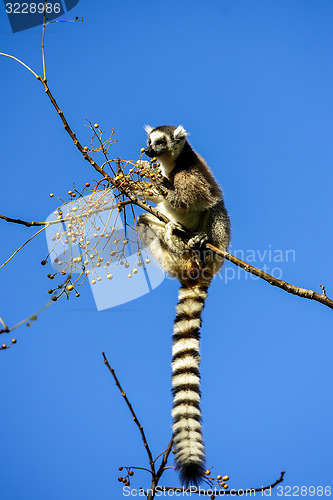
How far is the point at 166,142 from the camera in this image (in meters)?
6.25

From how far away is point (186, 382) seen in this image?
4824mm

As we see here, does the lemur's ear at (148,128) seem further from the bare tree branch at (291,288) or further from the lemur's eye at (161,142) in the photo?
the bare tree branch at (291,288)

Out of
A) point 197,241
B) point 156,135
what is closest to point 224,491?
point 197,241

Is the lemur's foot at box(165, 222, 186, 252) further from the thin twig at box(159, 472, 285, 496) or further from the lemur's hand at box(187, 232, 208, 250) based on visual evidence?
the thin twig at box(159, 472, 285, 496)

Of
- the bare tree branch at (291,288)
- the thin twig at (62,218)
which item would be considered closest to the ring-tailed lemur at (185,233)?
the thin twig at (62,218)

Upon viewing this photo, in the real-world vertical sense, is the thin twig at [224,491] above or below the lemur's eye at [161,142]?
below

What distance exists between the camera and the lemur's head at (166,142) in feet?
20.4

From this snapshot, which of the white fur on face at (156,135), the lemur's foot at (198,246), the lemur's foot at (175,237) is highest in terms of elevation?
the white fur on face at (156,135)

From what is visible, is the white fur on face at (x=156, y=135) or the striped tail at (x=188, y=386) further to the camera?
the white fur on face at (x=156, y=135)

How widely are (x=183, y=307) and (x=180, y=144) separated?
226 centimetres

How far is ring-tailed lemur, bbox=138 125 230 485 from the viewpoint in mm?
5121

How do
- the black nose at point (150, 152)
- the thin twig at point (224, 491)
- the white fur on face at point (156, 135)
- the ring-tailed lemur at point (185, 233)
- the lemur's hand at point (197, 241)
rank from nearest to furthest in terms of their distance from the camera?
the thin twig at point (224, 491) < the ring-tailed lemur at point (185, 233) < the lemur's hand at point (197, 241) < the black nose at point (150, 152) < the white fur on face at point (156, 135)

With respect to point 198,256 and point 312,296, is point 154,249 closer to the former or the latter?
point 198,256

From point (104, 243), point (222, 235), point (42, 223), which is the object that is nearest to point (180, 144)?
point (222, 235)
